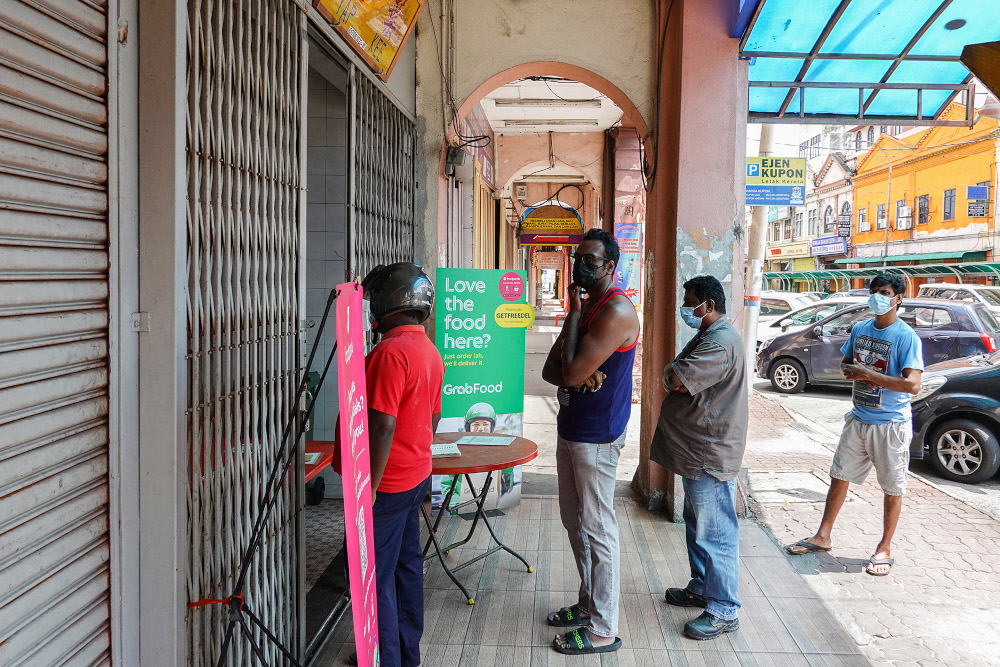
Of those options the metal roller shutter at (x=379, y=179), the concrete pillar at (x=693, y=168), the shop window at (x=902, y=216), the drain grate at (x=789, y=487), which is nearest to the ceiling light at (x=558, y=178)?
the drain grate at (x=789, y=487)

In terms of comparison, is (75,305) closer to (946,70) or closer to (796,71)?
(796,71)

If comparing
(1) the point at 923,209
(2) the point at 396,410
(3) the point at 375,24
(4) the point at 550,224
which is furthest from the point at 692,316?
A: (1) the point at 923,209

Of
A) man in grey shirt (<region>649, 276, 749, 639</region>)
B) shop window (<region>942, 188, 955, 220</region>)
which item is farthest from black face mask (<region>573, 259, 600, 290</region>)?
shop window (<region>942, 188, 955, 220</region>)

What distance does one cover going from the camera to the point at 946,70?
5918 millimetres

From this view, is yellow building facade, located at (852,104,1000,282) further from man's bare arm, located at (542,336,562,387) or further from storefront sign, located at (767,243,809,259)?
man's bare arm, located at (542,336,562,387)

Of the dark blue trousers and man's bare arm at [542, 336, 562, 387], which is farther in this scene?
man's bare arm at [542, 336, 562, 387]

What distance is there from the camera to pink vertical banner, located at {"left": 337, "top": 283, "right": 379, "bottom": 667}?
1.82m

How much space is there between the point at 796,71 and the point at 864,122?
1.08 m

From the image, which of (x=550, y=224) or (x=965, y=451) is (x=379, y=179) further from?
(x=550, y=224)

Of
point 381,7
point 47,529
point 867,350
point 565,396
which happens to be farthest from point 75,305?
point 867,350

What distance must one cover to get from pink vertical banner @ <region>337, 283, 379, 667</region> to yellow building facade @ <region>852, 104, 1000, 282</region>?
24952 millimetres

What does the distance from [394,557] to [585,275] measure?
5.36 feet

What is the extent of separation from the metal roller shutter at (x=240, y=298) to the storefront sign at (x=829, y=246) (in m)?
39.3

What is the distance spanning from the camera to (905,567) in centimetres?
470
